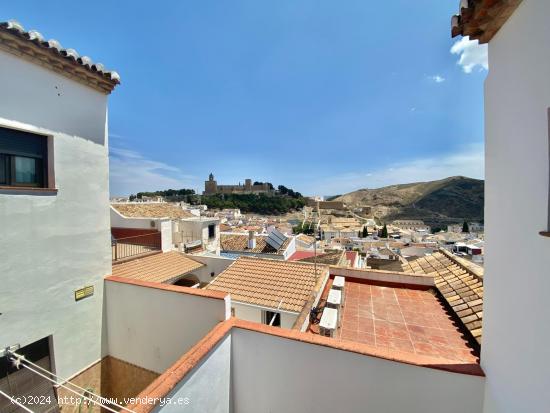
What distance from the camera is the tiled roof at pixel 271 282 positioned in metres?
6.39

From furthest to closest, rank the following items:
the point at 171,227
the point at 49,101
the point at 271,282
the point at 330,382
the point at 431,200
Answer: the point at 431,200
the point at 171,227
the point at 271,282
the point at 49,101
the point at 330,382

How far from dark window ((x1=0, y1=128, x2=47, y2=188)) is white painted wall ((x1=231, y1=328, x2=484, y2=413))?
399 cm

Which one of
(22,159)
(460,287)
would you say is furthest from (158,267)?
(460,287)

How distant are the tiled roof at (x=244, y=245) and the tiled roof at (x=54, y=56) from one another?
1283 centimetres

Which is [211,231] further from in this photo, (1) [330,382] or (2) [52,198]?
(1) [330,382]

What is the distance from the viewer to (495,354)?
209 cm

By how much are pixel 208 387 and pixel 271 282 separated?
468cm

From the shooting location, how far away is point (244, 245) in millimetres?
17656

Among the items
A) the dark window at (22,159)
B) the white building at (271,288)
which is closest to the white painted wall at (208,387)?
the white building at (271,288)

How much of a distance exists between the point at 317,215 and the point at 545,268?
4859mm

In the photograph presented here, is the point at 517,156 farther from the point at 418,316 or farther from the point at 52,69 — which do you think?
the point at 52,69

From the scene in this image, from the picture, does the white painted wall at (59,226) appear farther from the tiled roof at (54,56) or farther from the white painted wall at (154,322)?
the white painted wall at (154,322)

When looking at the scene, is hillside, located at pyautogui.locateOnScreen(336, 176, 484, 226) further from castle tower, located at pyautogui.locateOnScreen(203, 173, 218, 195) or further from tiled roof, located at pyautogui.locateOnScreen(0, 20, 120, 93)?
tiled roof, located at pyautogui.locateOnScreen(0, 20, 120, 93)

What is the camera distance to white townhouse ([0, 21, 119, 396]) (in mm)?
3454
